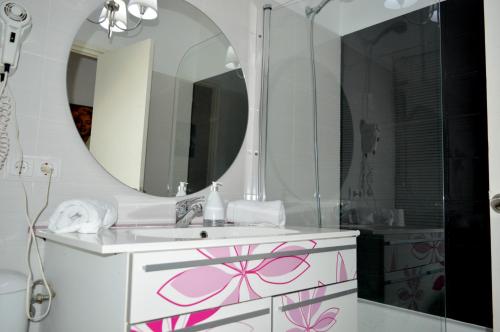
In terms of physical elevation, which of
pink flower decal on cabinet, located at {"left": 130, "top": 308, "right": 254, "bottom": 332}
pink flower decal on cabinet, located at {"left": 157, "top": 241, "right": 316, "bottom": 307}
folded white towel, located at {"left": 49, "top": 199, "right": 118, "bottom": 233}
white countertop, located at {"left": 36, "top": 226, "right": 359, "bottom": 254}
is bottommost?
pink flower decal on cabinet, located at {"left": 130, "top": 308, "right": 254, "bottom": 332}

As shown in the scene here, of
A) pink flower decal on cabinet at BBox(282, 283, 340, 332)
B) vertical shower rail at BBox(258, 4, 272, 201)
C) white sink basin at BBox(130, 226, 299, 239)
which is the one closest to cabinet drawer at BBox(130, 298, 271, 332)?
pink flower decal on cabinet at BBox(282, 283, 340, 332)

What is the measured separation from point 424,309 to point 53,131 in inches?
62.0

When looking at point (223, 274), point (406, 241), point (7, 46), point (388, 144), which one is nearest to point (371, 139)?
point (388, 144)

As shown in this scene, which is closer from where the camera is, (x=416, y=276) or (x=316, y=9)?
→ (x=416, y=276)

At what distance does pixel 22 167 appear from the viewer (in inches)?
50.0

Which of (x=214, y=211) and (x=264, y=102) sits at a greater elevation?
(x=264, y=102)

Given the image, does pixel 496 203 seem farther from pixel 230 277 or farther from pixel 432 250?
pixel 230 277

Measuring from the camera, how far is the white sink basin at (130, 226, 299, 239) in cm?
140

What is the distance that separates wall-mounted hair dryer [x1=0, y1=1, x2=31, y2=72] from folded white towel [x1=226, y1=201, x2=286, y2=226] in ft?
3.40

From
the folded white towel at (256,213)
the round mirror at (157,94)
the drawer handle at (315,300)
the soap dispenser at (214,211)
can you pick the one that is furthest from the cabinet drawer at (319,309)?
the round mirror at (157,94)

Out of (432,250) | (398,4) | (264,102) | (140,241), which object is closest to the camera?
(140,241)

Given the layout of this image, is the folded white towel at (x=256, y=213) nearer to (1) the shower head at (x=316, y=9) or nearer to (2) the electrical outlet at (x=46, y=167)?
(2) the electrical outlet at (x=46, y=167)

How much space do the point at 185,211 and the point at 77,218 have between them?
1.65ft

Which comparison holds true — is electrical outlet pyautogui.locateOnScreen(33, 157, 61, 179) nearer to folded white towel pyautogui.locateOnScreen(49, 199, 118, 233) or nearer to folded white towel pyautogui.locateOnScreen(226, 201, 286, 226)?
folded white towel pyautogui.locateOnScreen(49, 199, 118, 233)
